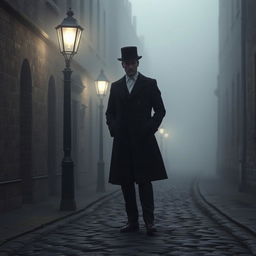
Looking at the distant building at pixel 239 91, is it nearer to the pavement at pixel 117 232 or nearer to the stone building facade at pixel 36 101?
the stone building facade at pixel 36 101

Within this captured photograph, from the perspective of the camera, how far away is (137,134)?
300 inches

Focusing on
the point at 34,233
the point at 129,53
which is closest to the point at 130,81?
the point at 129,53

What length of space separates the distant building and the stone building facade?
4.73 metres

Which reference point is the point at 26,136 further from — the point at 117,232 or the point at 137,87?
the point at 137,87

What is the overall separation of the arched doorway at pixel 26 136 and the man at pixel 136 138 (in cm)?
619

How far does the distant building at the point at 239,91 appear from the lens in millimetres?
18359

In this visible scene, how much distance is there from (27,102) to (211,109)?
3026 inches

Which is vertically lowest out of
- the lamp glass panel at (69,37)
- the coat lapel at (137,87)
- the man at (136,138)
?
the man at (136,138)

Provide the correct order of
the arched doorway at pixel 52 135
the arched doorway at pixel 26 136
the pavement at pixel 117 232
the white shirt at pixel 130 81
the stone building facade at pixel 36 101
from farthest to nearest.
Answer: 1. the arched doorway at pixel 52 135
2. the arched doorway at pixel 26 136
3. the stone building facade at pixel 36 101
4. the white shirt at pixel 130 81
5. the pavement at pixel 117 232

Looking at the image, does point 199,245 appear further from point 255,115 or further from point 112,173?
point 255,115

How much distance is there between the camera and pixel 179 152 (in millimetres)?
89688

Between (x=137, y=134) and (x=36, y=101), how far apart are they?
6899mm

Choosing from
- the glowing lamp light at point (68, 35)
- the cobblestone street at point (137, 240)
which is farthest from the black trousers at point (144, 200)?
the glowing lamp light at point (68, 35)

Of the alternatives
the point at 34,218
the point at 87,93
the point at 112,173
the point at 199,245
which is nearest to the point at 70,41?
the point at 34,218
